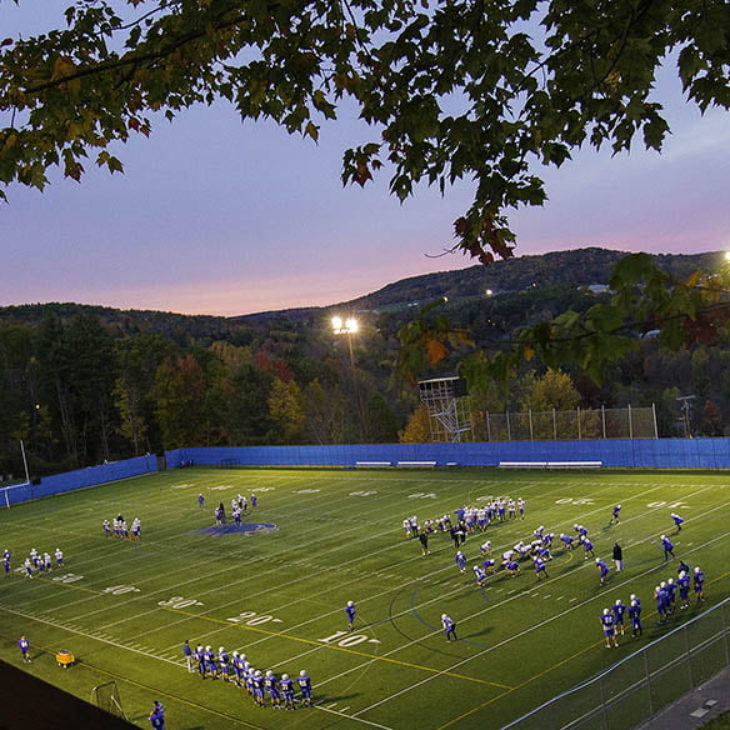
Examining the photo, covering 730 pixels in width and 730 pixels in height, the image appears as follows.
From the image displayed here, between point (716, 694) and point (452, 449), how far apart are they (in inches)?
1505

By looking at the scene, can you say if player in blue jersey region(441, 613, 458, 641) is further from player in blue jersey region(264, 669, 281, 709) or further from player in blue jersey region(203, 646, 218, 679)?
player in blue jersey region(203, 646, 218, 679)

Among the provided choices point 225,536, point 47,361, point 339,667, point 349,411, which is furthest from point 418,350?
point 47,361

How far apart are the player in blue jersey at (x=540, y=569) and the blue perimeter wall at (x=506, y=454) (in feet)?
61.1

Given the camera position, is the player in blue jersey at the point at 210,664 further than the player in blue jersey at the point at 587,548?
No

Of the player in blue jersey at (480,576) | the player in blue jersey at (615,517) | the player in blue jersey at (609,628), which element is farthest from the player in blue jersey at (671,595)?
the player in blue jersey at (615,517)

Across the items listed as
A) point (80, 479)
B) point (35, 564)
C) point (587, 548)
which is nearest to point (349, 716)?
point (587, 548)

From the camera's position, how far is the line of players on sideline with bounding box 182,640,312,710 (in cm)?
1981

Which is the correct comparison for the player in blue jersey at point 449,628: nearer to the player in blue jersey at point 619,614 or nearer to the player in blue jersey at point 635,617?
the player in blue jersey at point 619,614

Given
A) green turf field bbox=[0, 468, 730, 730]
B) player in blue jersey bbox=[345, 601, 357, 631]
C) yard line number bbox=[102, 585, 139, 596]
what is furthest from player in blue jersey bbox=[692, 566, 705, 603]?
yard line number bbox=[102, 585, 139, 596]

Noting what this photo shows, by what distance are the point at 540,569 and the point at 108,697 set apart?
41.2 feet

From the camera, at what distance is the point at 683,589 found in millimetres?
21859

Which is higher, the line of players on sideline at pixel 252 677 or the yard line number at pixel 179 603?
the line of players on sideline at pixel 252 677

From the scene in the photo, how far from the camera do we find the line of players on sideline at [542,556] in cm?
2080

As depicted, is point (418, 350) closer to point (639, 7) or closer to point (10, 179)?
point (639, 7)
